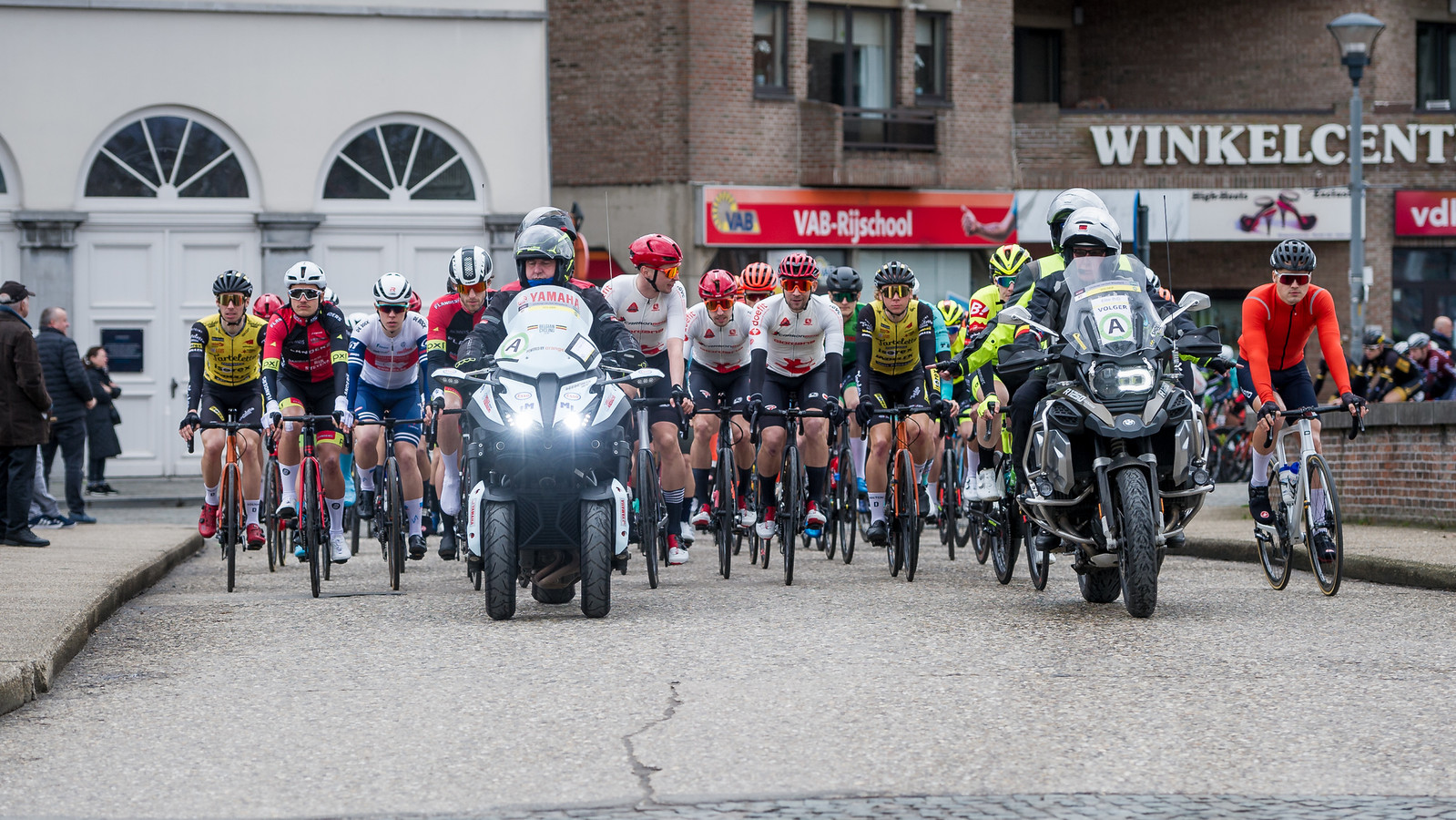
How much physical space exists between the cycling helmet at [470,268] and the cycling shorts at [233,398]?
1.94 metres

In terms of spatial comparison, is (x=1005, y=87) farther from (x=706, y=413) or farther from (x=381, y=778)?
(x=381, y=778)

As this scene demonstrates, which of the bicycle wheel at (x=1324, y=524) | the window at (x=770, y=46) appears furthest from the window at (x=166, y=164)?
the bicycle wheel at (x=1324, y=524)

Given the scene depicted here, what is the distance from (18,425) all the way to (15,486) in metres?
0.48

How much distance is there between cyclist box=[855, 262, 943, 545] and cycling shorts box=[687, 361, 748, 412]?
0.84 metres

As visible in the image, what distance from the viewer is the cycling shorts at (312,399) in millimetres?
12367

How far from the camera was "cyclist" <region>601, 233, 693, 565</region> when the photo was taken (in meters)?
12.0

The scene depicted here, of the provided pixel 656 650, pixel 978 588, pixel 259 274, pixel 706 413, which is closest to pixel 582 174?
pixel 259 274

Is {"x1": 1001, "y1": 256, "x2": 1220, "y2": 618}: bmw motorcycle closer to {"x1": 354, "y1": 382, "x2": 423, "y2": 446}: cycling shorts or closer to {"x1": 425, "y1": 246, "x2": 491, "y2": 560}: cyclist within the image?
{"x1": 425, "y1": 246, "x2": 491, "y2": 560}: cyclist

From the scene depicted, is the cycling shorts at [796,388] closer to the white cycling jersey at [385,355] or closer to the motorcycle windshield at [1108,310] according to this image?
the white cycling jersey at [385,355]

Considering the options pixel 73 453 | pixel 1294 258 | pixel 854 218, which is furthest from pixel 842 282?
pixel 854 218

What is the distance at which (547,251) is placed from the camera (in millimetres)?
9797

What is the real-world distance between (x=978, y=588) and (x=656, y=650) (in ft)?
11.3

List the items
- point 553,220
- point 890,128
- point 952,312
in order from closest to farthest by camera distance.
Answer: point 553,220 < point 952,312 < point 890,128

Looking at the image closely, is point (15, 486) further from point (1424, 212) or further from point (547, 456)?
point (1424, 212)
